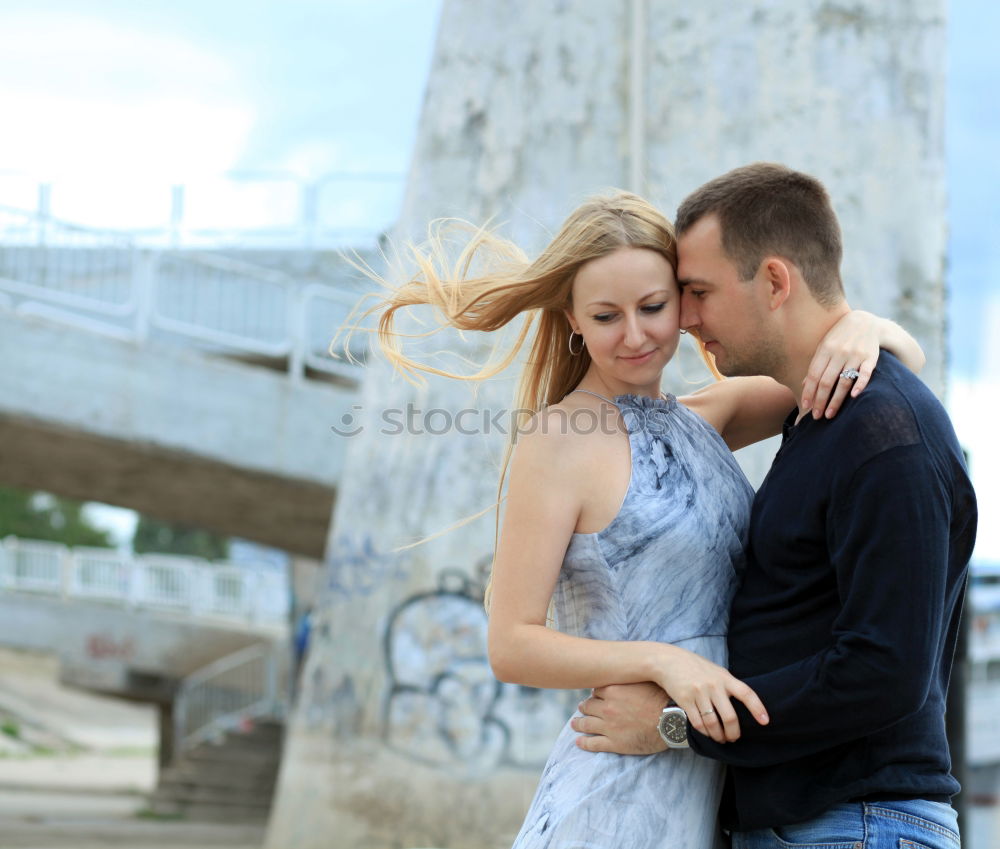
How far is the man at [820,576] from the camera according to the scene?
7.02 feet

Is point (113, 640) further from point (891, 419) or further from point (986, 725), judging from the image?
point (891, 419)

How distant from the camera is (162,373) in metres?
11.5

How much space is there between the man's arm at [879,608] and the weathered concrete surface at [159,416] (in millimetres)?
9905

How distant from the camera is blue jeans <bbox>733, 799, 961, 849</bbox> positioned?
7.29ft

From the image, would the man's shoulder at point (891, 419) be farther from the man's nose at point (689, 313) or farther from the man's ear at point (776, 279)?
the man's nose at point (689, 313)

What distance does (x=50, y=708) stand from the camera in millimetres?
33625

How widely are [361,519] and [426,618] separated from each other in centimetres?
90

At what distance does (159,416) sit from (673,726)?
9.77 metres

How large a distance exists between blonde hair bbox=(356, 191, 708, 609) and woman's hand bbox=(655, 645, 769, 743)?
0.52 metres

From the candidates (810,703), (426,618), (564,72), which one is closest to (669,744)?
(810,703)

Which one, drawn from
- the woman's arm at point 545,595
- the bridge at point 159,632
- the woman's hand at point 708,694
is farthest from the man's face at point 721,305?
the bridge at point 159,632

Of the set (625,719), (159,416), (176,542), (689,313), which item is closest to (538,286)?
(689,313)

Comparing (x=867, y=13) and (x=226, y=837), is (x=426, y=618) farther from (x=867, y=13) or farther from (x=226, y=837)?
(x=226, y=837)

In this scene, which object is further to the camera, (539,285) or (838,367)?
(539,285)
